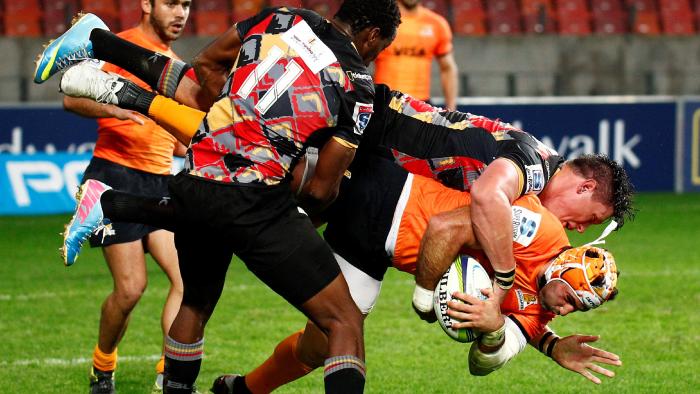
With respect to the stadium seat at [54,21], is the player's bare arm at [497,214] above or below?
above

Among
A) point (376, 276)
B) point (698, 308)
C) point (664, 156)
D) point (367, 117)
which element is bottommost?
point (664, 156)

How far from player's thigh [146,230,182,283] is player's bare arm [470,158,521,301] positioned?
255 centimetres

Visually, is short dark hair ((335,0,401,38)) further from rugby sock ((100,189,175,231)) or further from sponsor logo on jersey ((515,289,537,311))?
sponsor logo on jersey ((515,289,537,311))

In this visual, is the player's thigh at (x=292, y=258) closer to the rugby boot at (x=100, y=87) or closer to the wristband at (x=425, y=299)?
the wristband at (x=425, y=299)

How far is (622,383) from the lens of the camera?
7.03 metres

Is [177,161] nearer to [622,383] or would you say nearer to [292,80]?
[622,383]

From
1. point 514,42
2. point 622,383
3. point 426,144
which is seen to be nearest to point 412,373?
point 622,383

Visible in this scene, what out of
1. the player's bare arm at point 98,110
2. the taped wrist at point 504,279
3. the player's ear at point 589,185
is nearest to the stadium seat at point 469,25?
the player's bare arm at point 98,110

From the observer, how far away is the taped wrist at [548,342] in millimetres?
5879

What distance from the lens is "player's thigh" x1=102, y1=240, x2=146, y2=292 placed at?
690 centimetres

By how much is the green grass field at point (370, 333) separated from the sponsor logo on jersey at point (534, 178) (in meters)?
1.79

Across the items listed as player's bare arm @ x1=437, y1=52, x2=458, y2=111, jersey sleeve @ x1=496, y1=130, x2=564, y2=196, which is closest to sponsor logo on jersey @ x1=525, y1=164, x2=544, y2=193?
jersey sleeve @ x1=496, y1=130, x2=564, y2=196

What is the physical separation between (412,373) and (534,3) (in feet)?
41.7

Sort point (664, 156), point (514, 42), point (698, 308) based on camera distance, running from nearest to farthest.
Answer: point (698, 308) → point (664, 156) → point (514, 42)
